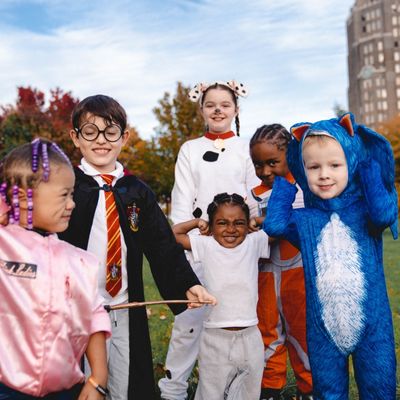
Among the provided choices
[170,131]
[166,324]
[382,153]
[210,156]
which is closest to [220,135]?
[210,156]

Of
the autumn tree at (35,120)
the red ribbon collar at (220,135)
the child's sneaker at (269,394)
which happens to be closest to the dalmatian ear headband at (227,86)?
the red ribbon collar at (220,135)

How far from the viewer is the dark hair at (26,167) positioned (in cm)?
216

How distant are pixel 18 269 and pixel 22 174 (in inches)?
13.8

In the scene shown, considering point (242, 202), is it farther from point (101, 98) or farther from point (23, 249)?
point (23, 249)

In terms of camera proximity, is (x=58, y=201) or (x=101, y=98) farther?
(x=101, y=98)

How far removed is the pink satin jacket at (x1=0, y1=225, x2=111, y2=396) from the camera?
2068mm

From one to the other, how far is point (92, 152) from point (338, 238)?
1.33 metres

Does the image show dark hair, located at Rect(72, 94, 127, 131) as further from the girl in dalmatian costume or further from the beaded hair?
the girl in dalmatian costume

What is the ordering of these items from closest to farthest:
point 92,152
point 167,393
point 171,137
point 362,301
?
point 362,301 < point 92,152 < point 167,393 < point 171,137

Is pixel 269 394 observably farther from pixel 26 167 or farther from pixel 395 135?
pixel 395 135

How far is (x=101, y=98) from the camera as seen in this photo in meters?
3.08

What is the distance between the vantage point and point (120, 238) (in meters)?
3.01

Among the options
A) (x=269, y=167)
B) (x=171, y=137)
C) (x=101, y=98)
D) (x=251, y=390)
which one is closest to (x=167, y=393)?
(x=251, y=390)

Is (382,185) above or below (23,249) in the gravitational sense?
above
